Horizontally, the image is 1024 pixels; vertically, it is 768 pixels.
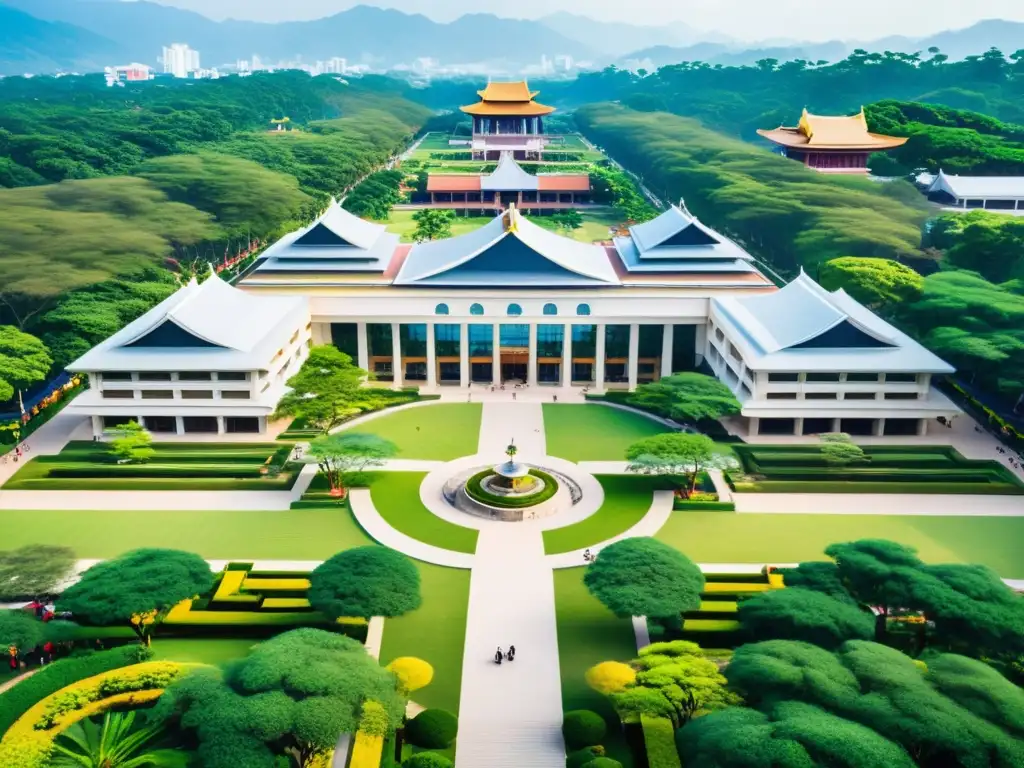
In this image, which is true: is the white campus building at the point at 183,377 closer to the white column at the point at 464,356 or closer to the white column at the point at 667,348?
the white column at the point at 464,356

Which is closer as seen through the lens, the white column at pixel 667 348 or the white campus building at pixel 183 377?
the white campus building at pixel 183 377

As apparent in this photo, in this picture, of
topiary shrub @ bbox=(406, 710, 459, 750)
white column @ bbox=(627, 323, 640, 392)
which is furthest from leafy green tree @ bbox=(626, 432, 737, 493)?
topiary shrub @ bbox=(406, 710, 459, 750)

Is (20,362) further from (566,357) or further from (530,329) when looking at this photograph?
(566,357)

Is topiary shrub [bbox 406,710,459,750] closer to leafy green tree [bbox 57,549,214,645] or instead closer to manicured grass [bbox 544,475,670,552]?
leafy green tree [bbox 57,549,214,645]

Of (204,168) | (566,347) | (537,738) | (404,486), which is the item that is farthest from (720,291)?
(204,168)

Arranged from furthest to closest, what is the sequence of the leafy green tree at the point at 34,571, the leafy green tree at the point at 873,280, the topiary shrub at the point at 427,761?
the leafy green tree at the point at 873,280 → the leafy green tree at the point at 34,571 → the topiary shrub at the point at 427,761

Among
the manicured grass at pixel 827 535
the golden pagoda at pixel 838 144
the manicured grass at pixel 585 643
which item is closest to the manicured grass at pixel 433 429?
the manicured grass at pixel 827 535

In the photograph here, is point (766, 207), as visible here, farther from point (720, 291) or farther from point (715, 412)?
point (715, 412)
